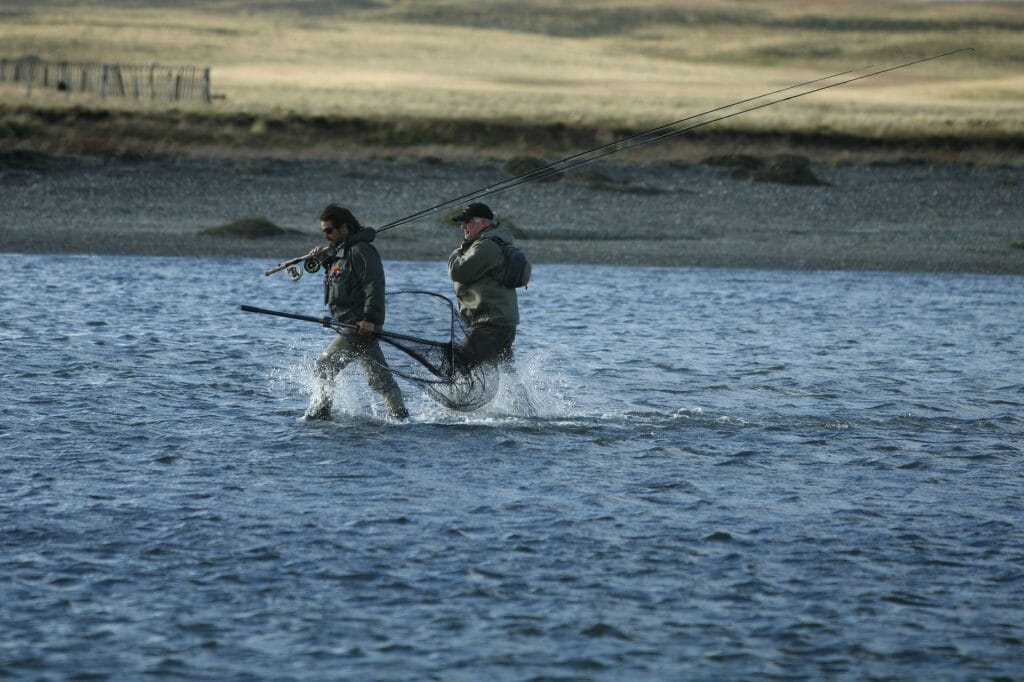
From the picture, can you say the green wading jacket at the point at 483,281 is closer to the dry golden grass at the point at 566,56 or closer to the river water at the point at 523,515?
the river water at the point at 523,515

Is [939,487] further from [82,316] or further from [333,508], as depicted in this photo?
[82,316]

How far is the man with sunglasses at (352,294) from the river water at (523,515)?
47 centimetres

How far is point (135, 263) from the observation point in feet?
72.2

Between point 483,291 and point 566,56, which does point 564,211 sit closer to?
point 483,291

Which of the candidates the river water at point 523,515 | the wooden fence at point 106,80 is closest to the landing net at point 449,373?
the river water at point 523,515

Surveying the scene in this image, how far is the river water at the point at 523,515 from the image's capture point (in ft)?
21.1

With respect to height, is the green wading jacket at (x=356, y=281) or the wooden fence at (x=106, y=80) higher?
the wooden fence at (x=106, y=80)

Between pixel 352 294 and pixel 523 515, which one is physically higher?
pixel 352 294

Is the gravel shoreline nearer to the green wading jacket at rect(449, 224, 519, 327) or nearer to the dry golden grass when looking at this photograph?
the green wading jacket at rect(449, 224, 519, 327)

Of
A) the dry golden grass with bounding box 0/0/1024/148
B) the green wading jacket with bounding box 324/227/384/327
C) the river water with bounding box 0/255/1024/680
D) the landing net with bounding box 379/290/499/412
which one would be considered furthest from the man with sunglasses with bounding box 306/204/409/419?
the dry golden grass with bounding box 0/0/1024/148

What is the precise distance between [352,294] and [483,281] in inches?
35.5

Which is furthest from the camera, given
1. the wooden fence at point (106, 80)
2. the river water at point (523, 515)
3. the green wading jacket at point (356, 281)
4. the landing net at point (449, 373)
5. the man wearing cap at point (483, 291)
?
the wooden fence at point (106, 80)

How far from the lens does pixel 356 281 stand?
33.1ft

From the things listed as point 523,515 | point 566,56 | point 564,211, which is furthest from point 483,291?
point 566,56
